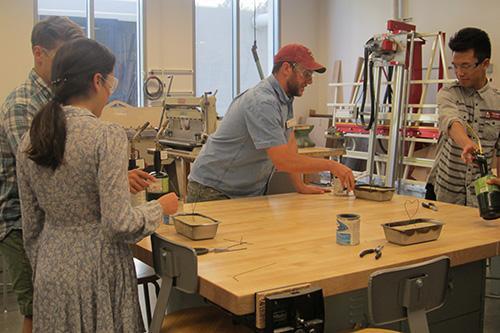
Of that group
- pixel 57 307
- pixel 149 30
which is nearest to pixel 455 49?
pixel 57 307

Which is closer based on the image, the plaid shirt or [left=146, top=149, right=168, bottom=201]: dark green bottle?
the plaid shirt

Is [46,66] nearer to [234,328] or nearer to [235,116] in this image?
[235,116]

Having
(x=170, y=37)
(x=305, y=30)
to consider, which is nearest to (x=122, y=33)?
(x=170, y=37)

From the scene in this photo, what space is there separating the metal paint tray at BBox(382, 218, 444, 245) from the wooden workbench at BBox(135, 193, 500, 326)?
0.03m

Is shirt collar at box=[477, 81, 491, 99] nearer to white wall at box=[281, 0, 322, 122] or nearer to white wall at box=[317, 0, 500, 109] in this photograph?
white wall at box=[317, 0, 500, 109]

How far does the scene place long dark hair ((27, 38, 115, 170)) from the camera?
60.1 inches

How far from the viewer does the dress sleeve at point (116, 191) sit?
5.00ft

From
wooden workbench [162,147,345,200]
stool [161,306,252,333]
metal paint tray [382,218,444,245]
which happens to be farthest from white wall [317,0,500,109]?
stool [161,306,252,333]

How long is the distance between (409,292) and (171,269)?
2.19 ft

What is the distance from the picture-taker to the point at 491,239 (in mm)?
1953

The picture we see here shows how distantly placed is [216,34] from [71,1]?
1.91 meters

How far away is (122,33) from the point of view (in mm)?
7070

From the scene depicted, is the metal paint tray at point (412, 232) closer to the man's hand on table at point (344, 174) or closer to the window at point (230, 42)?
the man's hand on table at point (344, 174)

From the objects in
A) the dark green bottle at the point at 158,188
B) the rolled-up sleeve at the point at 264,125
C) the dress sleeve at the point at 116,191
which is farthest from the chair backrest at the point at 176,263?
the rolled-up sleeve at the point at 264,125
